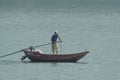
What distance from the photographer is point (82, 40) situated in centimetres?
10138

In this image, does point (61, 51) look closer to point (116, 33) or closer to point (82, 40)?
point (82, 40)

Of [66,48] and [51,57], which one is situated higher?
[66,48]

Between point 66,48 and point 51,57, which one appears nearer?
point 51,57

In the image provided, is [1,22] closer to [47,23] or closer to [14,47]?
[47,23]

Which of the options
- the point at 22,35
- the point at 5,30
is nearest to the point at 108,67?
the point at 22,35

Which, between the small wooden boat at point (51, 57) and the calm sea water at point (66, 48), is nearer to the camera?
the calm sea water at point (66, 48)

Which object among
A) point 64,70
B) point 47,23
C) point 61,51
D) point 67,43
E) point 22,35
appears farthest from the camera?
point 47,23

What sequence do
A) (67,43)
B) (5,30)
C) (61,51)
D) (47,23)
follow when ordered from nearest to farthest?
(61,51) → (67,43) → (5,30) → (47,23)

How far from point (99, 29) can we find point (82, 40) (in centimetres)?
2031

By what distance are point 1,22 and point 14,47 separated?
46.6 meters

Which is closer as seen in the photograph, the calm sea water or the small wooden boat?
the calm sea water

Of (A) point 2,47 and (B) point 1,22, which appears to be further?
(B) point 1,22

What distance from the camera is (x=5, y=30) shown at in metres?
118

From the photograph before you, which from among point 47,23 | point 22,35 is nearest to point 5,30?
point 22,35
